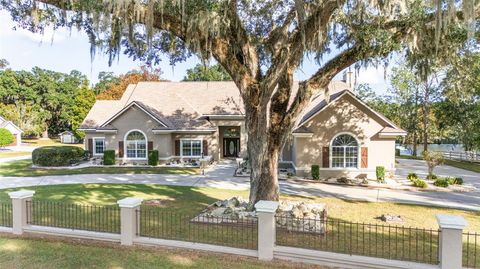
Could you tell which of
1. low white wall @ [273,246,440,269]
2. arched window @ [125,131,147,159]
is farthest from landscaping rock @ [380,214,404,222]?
arched window @ [125,131,147,159]

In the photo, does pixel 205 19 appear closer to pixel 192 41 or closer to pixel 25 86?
pixel 192 41

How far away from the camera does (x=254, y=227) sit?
10.1 m

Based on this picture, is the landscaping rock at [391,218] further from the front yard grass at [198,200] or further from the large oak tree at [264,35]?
the large oak tree at [264,35]

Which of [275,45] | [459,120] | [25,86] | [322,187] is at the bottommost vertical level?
[322,187]

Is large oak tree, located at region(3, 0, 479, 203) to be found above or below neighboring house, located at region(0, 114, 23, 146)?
above

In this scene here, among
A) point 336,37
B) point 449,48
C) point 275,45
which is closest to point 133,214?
point 275,45

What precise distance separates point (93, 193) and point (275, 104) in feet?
31.4

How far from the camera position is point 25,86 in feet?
202

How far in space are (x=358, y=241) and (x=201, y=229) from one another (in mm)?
4383

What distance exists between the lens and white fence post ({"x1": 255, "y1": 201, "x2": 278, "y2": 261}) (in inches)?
293

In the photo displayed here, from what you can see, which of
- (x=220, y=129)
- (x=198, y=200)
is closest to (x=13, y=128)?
(x=220, y=129)

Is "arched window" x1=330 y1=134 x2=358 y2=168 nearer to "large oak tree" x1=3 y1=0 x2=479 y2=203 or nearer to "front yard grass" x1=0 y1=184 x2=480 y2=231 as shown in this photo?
"front yard grass" x1=0 y1=184 x2=480 y2=231

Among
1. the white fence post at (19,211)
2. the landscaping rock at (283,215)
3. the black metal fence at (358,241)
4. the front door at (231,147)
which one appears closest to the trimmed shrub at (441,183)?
the landscaping rock at (283,215)

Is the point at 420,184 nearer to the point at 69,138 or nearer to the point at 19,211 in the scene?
the point at 19,211
